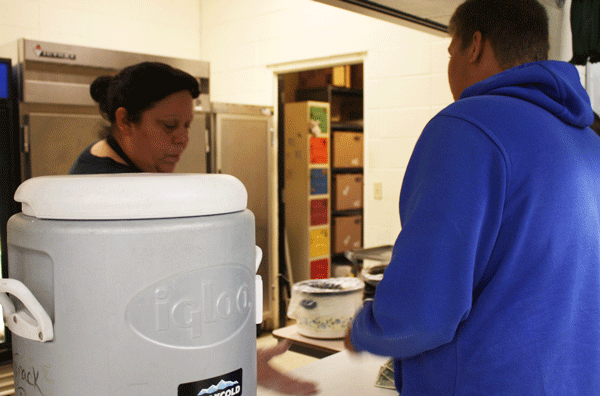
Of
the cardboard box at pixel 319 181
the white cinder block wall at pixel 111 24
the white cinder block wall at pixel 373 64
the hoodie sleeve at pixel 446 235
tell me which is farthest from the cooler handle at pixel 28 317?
the cardboard box at pixel 319 181

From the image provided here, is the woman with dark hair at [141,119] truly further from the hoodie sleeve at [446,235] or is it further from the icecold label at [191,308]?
the icecold label at [191,308]

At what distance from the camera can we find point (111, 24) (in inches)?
181

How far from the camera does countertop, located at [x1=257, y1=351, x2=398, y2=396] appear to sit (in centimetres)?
131

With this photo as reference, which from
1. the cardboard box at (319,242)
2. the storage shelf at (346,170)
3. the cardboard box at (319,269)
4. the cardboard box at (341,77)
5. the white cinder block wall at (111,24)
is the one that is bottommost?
the cardboard box at (319,269)

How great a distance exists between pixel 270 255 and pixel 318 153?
1.07 metres

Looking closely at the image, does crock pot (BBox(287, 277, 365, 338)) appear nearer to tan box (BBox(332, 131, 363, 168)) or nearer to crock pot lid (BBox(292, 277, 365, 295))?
crock pot lid (BBox(292, 277, 365, 295))

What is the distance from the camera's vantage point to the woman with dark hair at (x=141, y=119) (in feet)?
4.85

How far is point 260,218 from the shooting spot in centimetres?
435

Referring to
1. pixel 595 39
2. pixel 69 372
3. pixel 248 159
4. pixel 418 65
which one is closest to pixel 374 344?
pixel 69 372

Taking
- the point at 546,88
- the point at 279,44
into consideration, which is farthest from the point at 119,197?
the point at 279,44

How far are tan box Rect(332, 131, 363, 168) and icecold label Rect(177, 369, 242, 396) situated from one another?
4620 mm

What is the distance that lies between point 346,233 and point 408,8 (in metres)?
3.84

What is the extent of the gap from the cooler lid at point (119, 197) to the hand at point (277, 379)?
1.23 feet

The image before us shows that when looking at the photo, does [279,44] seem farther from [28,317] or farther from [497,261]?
[28,317]
